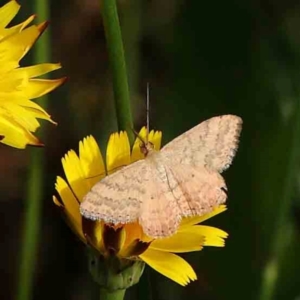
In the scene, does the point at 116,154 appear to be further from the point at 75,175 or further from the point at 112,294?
the point at 112,294

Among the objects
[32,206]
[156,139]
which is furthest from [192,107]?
[156,139]

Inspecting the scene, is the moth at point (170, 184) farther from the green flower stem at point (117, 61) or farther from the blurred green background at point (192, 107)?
the blurred green background at point (192, 107)

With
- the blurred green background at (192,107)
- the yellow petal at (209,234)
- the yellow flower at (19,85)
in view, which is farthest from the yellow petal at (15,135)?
the blurred green background at (192,107)

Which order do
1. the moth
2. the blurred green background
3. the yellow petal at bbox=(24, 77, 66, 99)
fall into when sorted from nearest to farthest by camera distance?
the moth
the yellow petal at bbox=(24, 77, 66, 99)
the blurred green background

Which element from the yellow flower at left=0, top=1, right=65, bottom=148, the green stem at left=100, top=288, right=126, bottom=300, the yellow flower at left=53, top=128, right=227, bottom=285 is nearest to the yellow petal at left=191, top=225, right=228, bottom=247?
the yellow flower at left=53, top=128, right=227, bottom=285

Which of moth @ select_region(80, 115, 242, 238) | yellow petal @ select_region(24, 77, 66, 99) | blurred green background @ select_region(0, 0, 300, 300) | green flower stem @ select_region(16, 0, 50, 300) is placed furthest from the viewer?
blurred green background @ select_region(0, 0, 300, 300)

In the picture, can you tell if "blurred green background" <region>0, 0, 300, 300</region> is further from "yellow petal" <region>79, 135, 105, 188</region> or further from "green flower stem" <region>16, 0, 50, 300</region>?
"yellow petal" <region>79, 135, 105, 188</region>
